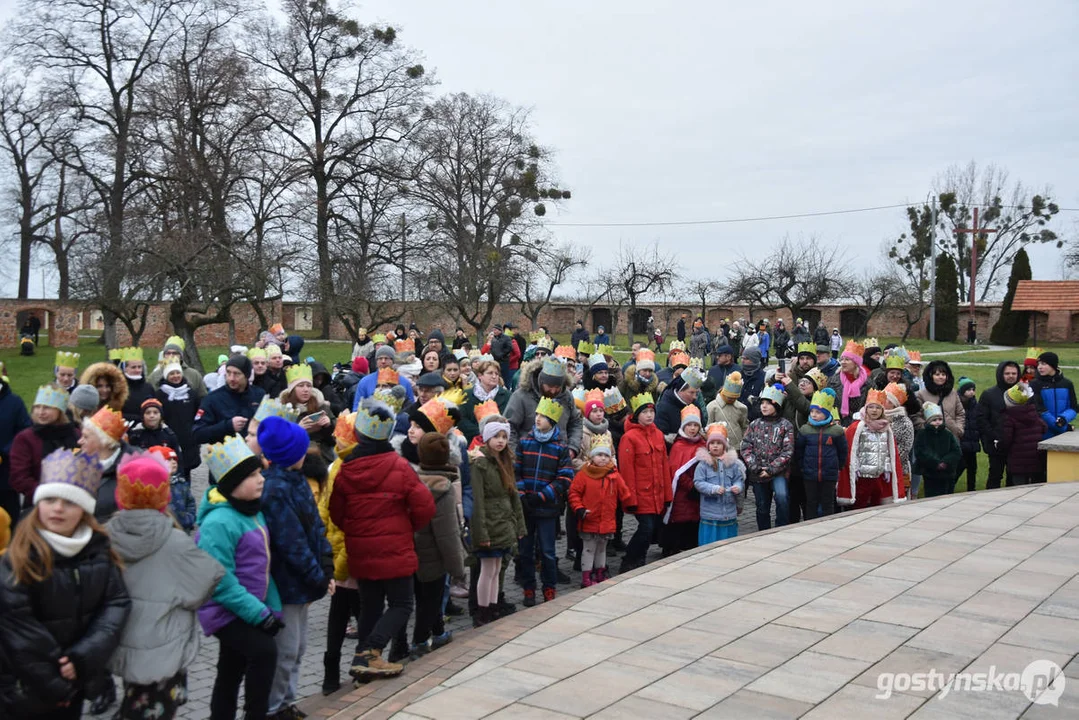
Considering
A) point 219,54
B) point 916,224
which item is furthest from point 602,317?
point 219,54

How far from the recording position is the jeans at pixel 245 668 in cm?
504

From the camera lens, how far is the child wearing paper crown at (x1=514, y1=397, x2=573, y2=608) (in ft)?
26.8

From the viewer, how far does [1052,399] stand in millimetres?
13617

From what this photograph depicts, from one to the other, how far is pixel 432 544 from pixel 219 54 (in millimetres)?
34266

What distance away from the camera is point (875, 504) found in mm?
10922

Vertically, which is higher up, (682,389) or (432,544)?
(682,389)

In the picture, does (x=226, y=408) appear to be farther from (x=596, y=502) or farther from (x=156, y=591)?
(x=156, y=591)

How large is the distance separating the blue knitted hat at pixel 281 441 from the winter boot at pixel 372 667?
4.25 ft

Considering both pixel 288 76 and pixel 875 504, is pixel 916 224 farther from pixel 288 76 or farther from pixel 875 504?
pixel 875 504

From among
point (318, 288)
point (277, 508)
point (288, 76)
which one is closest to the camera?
point (277, 508)

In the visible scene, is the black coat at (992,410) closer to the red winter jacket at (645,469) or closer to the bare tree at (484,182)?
the red winter jacket at (645,469)

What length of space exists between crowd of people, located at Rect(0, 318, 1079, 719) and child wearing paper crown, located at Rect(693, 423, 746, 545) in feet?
0.08

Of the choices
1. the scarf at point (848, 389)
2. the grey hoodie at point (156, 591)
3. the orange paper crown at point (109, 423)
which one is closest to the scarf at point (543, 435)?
the orange paper crown at point (109, 423)

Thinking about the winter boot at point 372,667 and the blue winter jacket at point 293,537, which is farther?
the winter boot at point 372,667
